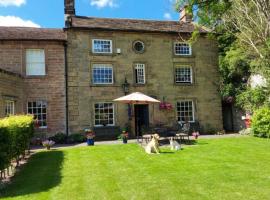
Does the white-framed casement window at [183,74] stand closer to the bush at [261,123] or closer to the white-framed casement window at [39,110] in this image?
the bush at [261,123]

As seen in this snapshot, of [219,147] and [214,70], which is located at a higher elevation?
[214,70]

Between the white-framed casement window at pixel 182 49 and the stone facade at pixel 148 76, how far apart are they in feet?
1.06

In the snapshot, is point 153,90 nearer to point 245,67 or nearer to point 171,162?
point 245,67

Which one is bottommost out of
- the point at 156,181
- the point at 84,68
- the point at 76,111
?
the point at 156,181

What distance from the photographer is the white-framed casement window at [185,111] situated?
999 inches

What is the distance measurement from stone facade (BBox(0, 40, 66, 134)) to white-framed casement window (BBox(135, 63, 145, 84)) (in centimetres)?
514

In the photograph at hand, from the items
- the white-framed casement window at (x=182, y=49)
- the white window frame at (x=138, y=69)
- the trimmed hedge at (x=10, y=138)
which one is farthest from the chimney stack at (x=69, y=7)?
the trimmed hedge at (x=10, y=138)

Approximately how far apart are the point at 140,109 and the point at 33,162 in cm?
1215

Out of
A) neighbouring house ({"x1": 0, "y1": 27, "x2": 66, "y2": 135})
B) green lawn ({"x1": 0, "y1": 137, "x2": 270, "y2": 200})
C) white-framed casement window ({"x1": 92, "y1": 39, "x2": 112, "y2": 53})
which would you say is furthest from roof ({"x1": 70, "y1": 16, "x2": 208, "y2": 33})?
green lawn ({"x1": 0, "y1": 137, "x2": 270, "y2": 200})

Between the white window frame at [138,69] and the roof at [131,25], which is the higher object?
the roof at [131,25]

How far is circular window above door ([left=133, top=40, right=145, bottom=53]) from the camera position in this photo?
24859 millimetres

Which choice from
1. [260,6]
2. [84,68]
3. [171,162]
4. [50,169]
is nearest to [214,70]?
[84,68]

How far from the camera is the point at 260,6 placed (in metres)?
12.8

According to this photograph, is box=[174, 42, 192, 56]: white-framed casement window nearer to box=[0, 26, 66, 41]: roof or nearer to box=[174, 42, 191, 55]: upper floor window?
box=[174, 42, 191, 55]: upper floor window
